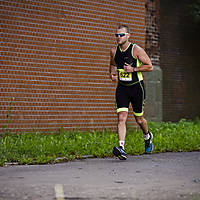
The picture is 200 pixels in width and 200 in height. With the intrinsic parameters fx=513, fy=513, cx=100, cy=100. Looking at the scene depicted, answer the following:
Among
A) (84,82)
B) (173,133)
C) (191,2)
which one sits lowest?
(173,133)

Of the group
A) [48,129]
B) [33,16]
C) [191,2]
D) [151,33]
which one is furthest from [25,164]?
[191,2]

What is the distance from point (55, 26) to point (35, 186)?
233 inches

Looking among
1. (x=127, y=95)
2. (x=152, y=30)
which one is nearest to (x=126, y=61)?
(x=127, y=95)

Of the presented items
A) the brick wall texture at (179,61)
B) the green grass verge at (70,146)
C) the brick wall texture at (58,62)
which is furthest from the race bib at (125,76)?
the brick wall texture at (179,61)

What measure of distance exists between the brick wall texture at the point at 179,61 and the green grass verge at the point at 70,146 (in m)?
6.42

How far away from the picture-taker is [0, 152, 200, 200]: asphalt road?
4566 millimetres

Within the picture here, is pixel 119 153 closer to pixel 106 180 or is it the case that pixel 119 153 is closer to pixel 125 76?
pixel 125 76

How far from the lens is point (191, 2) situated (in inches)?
672

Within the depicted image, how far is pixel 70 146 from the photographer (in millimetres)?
8070

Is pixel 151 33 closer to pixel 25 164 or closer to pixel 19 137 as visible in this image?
pixel 19 137

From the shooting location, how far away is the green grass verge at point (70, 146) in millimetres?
7180

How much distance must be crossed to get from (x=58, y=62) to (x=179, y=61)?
7497 millimetres

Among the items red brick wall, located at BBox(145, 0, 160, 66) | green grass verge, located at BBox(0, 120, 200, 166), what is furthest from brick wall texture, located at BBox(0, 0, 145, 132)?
red brick wall, located at BBox(145, 0, 160, 66)

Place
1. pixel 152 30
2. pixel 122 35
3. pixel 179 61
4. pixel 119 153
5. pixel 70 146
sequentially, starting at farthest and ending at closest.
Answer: pixel 179 61 → pixel 152 30 → pixel 70 146 → pixel 122 35 → pixel 119 153
